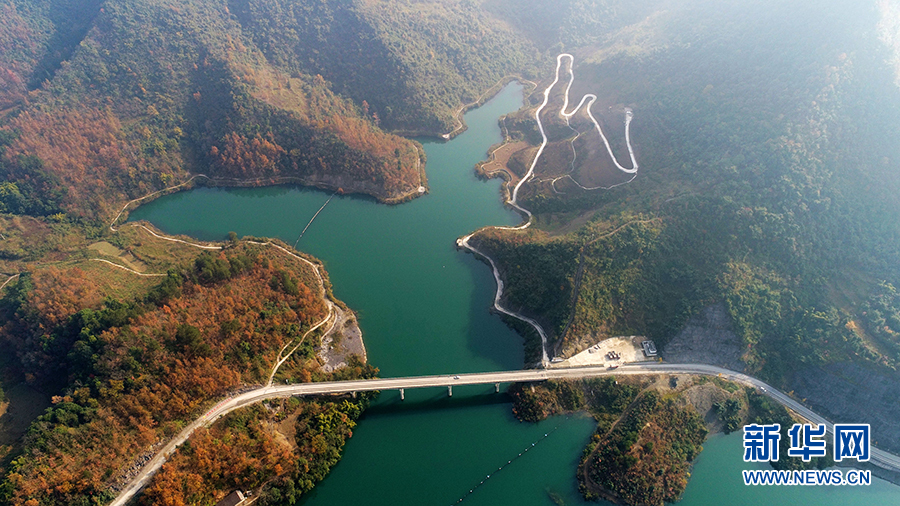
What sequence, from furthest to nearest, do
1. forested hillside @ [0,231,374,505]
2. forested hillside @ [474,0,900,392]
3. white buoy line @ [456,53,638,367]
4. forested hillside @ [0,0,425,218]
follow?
forested hillside @ [0,0,425,218], white buoy line @ [456,53,638,367], forested hillside @ [474,0,900,392], forested hillside @ [0,231,374,505]

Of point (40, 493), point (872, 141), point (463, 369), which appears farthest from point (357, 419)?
point (872, 141)

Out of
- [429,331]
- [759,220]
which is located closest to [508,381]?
[429,331]

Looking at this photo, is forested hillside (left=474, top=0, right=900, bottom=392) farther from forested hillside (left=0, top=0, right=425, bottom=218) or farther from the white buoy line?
forested hillside (left=0, top=0, right=425, bottom=218)

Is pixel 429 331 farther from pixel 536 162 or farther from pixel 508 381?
pixel 536 162

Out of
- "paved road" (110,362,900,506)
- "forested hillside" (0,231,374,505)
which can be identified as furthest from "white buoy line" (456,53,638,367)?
"forested hillside" (0,231,374,505)

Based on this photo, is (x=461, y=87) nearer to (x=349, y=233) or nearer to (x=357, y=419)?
(x=349, y=233)

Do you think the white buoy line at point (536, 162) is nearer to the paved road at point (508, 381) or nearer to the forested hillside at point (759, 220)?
the forested hillside at point (759, 220)
